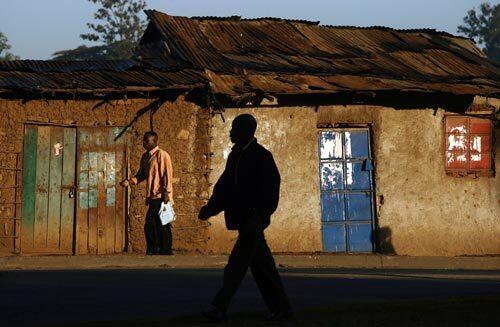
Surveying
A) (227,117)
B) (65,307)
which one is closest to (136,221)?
(227,117)

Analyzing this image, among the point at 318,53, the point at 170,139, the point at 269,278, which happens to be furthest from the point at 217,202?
the point at 318,53

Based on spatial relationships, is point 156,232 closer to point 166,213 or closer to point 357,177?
point 166,213

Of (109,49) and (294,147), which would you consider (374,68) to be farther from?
(109,49)

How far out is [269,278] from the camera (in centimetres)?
734

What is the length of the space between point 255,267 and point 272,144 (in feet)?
34.1

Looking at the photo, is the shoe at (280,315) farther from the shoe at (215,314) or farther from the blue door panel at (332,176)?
the blue door panel at (332,176)

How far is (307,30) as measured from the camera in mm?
22203

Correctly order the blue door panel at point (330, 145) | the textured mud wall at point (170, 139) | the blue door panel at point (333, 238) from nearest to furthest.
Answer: the textured mud wall at point (170, 139), the blue door panel at point (333, 238), the blue door panel at point (330, 145)

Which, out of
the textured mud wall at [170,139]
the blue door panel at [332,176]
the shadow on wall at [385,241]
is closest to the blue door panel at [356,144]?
the blue door panel at [332,176]

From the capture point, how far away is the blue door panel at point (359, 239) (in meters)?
18.2

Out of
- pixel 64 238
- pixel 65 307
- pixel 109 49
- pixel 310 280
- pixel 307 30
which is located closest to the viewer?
pixel 65 307

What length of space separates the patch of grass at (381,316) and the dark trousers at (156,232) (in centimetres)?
631

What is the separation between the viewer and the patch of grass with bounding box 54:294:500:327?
7.26 metres

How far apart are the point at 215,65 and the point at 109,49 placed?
47.6 metres
